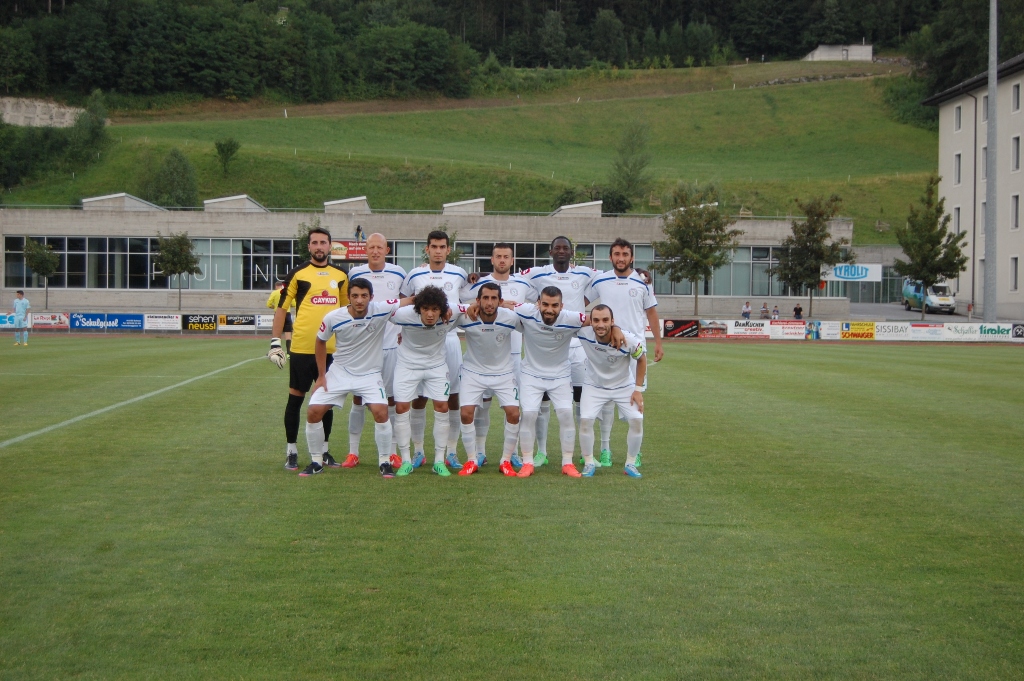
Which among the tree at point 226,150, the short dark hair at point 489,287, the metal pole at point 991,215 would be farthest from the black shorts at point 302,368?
the tree at point 226,150

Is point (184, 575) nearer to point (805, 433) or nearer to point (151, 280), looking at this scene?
point (805, 433)

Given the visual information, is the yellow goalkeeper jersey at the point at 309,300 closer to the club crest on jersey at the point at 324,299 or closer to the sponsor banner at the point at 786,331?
the club crest on jersey at the point at 324,299

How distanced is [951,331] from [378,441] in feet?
129

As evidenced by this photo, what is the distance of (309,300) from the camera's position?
9.95 m

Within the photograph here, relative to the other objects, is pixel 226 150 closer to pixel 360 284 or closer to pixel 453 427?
pixel 453 427

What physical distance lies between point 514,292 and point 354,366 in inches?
79.2

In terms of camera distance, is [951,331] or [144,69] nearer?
[951,331]

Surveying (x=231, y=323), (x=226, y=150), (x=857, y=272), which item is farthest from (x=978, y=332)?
(x=226, y=150)

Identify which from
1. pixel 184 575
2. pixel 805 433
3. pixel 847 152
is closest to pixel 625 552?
pixel 184 575

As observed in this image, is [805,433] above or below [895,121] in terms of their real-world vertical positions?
below

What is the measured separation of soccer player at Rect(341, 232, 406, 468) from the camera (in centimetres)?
1002

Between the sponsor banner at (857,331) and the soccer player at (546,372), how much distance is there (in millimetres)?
37663

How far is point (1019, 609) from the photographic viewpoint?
5574mm

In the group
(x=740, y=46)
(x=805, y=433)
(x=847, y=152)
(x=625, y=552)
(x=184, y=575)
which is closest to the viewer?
(x=184, y=575)
